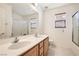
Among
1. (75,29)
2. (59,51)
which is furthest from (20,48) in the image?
(75,29)

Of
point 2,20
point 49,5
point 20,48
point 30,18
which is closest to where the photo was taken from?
point 20,48

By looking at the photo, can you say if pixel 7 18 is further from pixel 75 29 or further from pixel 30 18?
pixel 75 29

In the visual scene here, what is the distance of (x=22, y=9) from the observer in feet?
5.23

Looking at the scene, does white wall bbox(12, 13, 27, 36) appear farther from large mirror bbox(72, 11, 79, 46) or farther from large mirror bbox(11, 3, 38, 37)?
large mirror bbox(72, 11, 79, 46)

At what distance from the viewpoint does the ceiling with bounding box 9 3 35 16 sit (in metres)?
1.51

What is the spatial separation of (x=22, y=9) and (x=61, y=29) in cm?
74

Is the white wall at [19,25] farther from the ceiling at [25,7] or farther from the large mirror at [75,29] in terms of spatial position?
the large mirror at [75,29]

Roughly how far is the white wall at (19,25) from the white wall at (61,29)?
1.17 feet

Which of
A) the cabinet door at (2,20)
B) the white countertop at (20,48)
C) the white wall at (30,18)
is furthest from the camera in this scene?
the white wall at (30,18)

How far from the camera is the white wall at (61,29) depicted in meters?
1.50

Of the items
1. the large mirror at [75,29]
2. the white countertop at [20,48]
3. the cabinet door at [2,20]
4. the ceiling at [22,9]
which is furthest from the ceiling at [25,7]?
the white countertop at [20,48]

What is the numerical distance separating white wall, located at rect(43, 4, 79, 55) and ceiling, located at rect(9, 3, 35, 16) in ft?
0.92

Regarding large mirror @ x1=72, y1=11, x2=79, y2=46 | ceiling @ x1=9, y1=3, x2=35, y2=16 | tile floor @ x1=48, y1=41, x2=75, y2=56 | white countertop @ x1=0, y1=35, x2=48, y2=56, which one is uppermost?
ceiling @ x1=9, y1=3, x2=35, y2=16

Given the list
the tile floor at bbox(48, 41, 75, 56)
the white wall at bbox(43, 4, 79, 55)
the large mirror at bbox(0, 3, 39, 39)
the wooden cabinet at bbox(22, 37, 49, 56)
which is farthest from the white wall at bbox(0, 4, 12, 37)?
the tile floor at bbox(48, 41, 75, 56)
